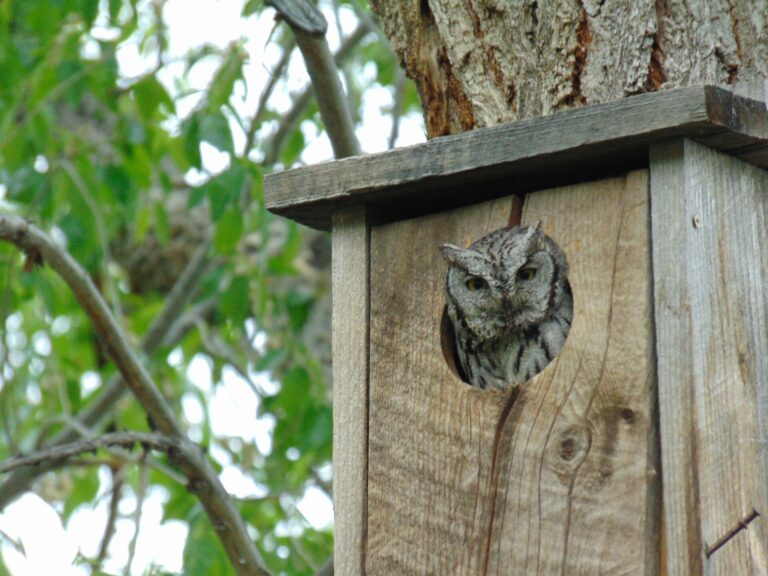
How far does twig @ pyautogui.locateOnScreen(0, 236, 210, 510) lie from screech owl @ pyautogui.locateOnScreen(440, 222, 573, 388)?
167 centimetres

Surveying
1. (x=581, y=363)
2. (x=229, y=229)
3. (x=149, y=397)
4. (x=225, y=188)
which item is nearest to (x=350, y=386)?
(x=581, y=363)

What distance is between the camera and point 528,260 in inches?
93.5

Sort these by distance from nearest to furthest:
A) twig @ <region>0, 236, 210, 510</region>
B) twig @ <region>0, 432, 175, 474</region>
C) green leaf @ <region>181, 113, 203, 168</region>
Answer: twig @ <region>0, 432, 175, 474</region> < green leaf @ <region>181, 113, 203, 168</region> < twig @ <region>0, 236, 210, 510</region>

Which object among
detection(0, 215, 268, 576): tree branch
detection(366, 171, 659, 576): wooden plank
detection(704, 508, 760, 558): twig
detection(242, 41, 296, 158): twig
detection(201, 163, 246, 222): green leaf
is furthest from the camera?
detection(242, 41, 296, 158): twig

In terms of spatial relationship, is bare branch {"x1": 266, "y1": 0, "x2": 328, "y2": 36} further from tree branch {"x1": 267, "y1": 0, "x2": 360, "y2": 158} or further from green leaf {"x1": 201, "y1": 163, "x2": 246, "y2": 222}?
green leaf {"x1": 201, "y1": 163, "x2": 246, "y2": 222}

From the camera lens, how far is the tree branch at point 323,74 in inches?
122

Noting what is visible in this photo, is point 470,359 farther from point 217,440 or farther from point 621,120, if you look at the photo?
point 217,440

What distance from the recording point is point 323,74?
10.3 feet

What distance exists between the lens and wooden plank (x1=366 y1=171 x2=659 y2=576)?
1.99m

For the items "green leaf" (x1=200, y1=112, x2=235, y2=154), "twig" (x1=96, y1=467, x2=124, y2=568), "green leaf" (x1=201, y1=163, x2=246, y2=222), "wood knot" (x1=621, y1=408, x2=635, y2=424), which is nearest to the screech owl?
"wood knot" (x1=621, y1=408, x2=635, y2=424)

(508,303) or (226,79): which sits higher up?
(226,79)

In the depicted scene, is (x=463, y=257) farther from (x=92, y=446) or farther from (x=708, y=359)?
(x=92, y=446)

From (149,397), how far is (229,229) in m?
1.02

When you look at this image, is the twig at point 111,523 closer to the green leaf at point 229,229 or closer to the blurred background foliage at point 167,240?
the blurred background foliage at point 167,240
